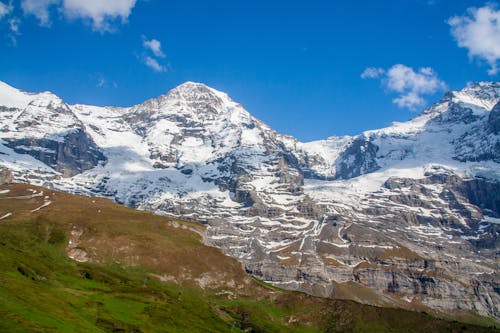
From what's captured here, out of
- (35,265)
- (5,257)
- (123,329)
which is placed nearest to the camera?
(123,329)

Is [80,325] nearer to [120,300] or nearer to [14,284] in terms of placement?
[14,284]

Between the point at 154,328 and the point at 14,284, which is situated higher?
the point at 14,284

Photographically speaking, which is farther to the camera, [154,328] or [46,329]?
[154,328]

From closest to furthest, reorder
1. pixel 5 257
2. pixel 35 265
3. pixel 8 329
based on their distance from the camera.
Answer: pixel 8 329 → pixel 5 257 → pixel 35 265

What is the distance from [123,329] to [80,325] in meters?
20.9

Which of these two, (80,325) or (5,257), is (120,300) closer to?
(5,257)

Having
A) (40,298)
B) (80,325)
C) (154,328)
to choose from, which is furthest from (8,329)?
(154,328)

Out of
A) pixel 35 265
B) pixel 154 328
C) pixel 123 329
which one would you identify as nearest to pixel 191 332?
pixel 154 328

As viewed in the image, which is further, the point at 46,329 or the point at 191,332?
the point at 191,332

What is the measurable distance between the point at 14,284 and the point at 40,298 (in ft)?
31.9

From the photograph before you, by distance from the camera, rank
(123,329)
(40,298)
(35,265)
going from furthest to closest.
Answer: (35,265), (123,329), (40,298)

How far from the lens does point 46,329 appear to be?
11394 cm

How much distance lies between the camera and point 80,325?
129 meters

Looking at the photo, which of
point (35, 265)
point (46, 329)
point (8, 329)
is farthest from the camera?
point (35, 265)
